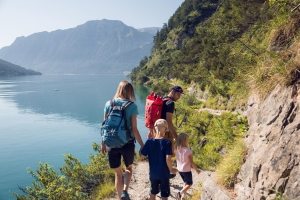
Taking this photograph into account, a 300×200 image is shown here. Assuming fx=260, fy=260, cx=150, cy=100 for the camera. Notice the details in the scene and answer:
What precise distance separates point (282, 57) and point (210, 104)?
18.7m

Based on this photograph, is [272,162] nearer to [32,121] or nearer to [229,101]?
Answer: [229,101]

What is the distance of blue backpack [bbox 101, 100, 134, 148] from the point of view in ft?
12.8

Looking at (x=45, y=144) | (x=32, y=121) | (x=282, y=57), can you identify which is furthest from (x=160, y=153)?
(x=32, y=121)

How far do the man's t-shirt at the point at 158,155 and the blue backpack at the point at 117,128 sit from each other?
351 mm

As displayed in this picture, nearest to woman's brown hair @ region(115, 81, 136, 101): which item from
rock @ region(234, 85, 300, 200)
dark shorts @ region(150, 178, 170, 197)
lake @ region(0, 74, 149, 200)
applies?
dark shorts @ region(150, 178, 170, 197)

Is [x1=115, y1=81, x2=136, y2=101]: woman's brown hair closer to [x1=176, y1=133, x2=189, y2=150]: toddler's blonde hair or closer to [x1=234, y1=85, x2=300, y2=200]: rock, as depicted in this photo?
[x1=176, y1=133, x2=189, y2=150]: toddler's blonde hair

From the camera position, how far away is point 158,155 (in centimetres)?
391

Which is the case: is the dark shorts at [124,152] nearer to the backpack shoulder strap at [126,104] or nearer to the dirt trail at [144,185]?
the backpack shoulder strap at [126,104]

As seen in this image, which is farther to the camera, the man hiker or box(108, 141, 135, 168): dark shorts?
the man hiker

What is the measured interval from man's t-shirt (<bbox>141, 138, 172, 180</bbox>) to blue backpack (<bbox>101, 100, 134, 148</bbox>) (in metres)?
0.35

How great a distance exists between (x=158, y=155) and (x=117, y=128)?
0.74 metres

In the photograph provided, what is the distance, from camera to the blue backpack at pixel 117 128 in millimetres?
3910

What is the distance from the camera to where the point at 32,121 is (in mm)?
37656

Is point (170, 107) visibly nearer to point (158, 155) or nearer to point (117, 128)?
point (158, 155)
